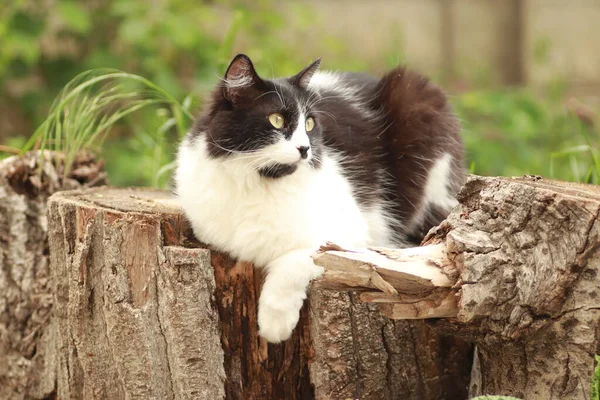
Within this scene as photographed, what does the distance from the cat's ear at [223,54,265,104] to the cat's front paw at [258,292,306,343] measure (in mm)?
542

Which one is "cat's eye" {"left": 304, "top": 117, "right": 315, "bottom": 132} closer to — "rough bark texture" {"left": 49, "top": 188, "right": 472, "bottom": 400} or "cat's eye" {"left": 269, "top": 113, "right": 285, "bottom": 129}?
"cat's eye" {"left": 269, "top": 113, "right": 285, "bottom": 129}

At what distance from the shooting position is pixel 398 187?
7.90ft

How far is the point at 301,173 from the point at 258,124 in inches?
7.9

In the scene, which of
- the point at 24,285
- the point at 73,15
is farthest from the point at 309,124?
the point at 73,15

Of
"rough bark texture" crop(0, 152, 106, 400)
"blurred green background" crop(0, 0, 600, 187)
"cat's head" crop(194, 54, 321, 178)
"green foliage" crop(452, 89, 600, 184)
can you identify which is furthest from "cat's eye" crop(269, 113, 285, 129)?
"green foliage" crop(452, 89, 600, 184)

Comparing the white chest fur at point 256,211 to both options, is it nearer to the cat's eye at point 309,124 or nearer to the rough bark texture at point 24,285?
the cat's eye at point 309,124

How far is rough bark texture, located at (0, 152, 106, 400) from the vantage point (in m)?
2.40

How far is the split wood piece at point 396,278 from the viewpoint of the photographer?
5.25ft

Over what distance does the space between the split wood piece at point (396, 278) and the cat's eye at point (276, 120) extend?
0.41 meters

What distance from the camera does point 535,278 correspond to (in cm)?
166

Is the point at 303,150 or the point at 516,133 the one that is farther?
the point at 516,133

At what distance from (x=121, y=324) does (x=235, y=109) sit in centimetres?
68

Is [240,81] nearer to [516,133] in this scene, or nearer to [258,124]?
[258,124]

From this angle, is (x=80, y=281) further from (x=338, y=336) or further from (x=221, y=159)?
(x=338, y=336)
